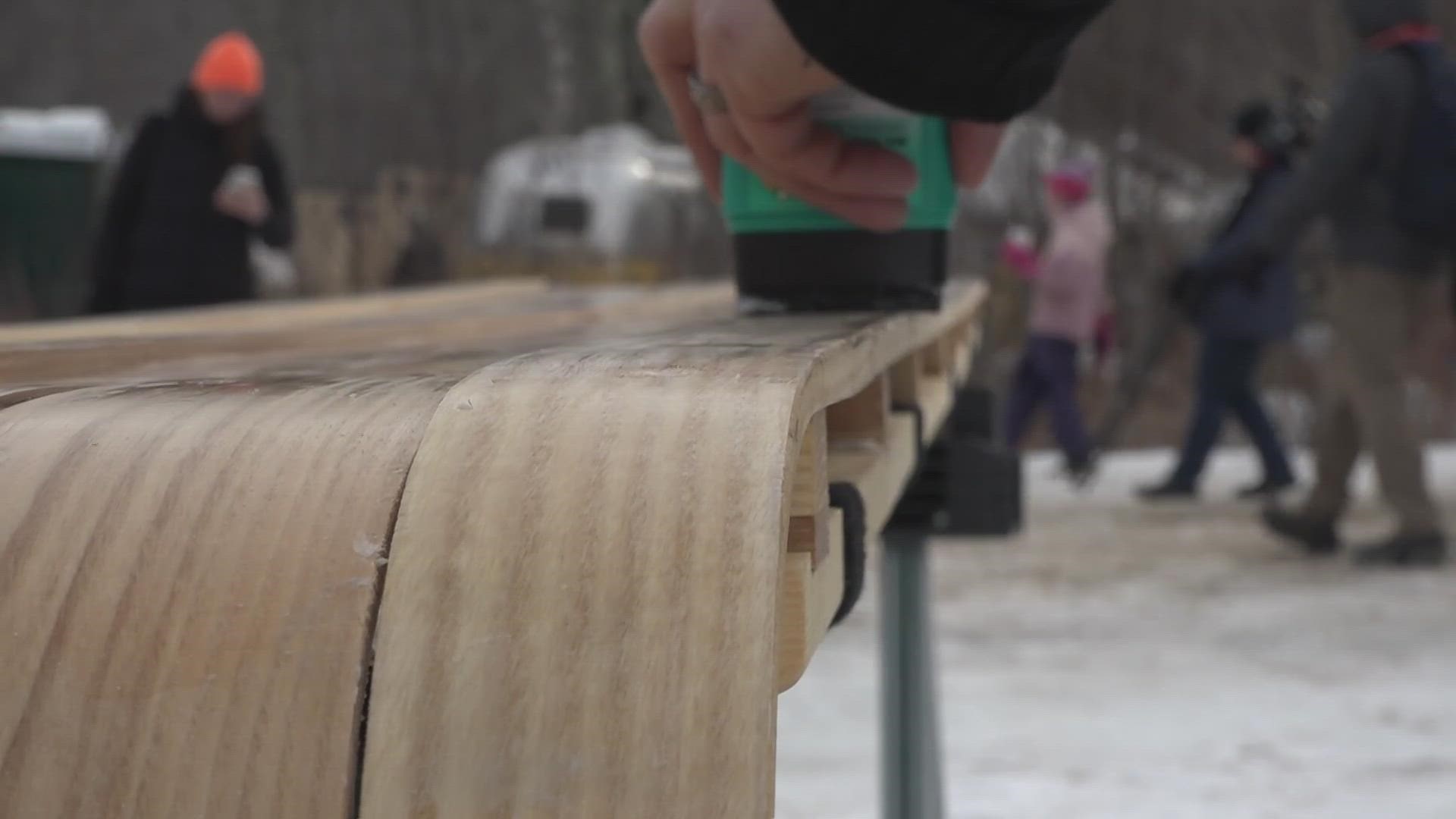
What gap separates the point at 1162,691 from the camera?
2.80 m

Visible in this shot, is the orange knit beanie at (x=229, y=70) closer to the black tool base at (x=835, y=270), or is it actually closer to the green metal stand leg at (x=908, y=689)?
the green metal stand leg at (x=908, y=689)

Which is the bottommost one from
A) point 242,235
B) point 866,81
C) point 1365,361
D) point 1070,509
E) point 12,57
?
point 1070,509

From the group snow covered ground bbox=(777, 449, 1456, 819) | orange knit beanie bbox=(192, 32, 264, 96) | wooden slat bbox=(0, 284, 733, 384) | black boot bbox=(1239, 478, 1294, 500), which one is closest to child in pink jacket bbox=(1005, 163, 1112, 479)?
black boot bbox=(1239, 478, 1294, 500)

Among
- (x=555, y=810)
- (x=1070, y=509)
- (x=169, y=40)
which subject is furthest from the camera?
(x=169, y=40)

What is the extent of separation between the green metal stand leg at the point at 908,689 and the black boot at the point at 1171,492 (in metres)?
3.35

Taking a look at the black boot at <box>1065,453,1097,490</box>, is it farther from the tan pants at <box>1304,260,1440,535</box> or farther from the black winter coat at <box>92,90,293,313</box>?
the black winter coat at <box>92,90,293,313</box>

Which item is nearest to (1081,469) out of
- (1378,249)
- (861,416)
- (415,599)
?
(1378,249)

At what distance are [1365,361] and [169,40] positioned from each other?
11925 mm

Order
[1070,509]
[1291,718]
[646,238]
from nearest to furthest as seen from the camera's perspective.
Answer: [1291,718] → [1070,509] → [646,238]

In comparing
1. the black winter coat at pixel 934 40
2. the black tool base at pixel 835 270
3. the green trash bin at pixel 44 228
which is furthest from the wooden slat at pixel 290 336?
the green trash bin at pixel 44 228

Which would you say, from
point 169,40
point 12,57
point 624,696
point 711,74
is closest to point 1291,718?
point 711,74

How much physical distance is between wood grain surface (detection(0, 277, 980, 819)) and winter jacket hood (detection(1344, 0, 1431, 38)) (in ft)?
11.9

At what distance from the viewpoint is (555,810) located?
1.43ft

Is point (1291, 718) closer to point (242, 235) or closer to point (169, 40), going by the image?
point (242, 235)
